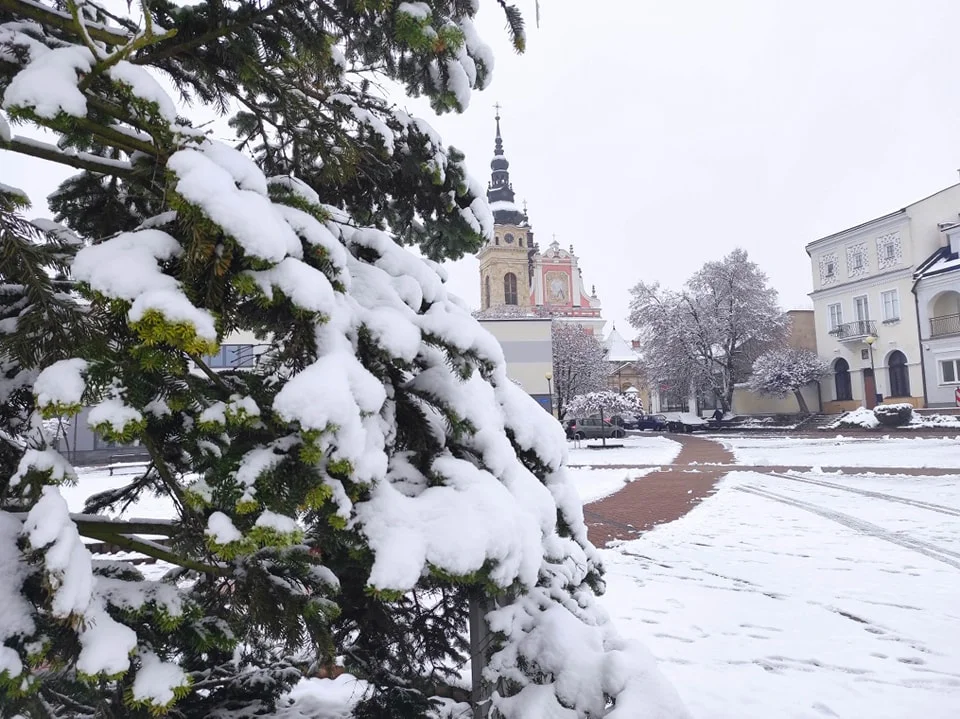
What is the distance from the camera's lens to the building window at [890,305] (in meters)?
35.1

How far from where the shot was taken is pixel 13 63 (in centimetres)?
194

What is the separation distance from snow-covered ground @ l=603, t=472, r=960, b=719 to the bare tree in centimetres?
3165

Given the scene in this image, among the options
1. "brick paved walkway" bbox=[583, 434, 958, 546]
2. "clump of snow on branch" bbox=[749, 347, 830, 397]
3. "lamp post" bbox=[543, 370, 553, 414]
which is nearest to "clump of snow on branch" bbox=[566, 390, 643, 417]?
"lamp post" bbox=[543, 370, 553, 414]

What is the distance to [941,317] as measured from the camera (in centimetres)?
3241

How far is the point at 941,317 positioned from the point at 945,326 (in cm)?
57

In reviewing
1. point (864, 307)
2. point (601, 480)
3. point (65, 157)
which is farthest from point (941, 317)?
point (65, 157)

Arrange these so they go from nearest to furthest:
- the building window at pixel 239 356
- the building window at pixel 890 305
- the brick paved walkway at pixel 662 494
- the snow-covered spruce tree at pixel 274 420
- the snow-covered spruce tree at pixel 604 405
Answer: the snow-covered spruce tree at pixel 274 420 → the building window at pixel 239 356 → the brick paved walkway at pixel 662 494 → the snow-covered spruce tree at pixel 604 405 → the building window at pixel 890 305

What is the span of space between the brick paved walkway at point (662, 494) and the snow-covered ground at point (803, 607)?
22.5 inches

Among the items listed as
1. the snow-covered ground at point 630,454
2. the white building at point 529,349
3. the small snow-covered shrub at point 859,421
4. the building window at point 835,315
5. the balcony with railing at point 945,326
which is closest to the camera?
the snow-covered ground at point 630,454

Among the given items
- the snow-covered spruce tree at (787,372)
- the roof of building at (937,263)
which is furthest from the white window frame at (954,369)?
the snow-covered spruce tree at (787,372)

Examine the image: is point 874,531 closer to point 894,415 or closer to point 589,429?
point 894,415

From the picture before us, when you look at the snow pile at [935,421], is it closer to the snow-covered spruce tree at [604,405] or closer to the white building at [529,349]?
the snow-covered spruce tree at [604,405]

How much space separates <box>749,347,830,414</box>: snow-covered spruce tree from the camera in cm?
3697

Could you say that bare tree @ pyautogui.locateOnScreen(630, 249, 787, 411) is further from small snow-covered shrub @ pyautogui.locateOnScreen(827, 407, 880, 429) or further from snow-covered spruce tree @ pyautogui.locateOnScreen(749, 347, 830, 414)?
small snow-covered shrub @ pyautogui.locateOnScreen(827, 407, 880, 429)
